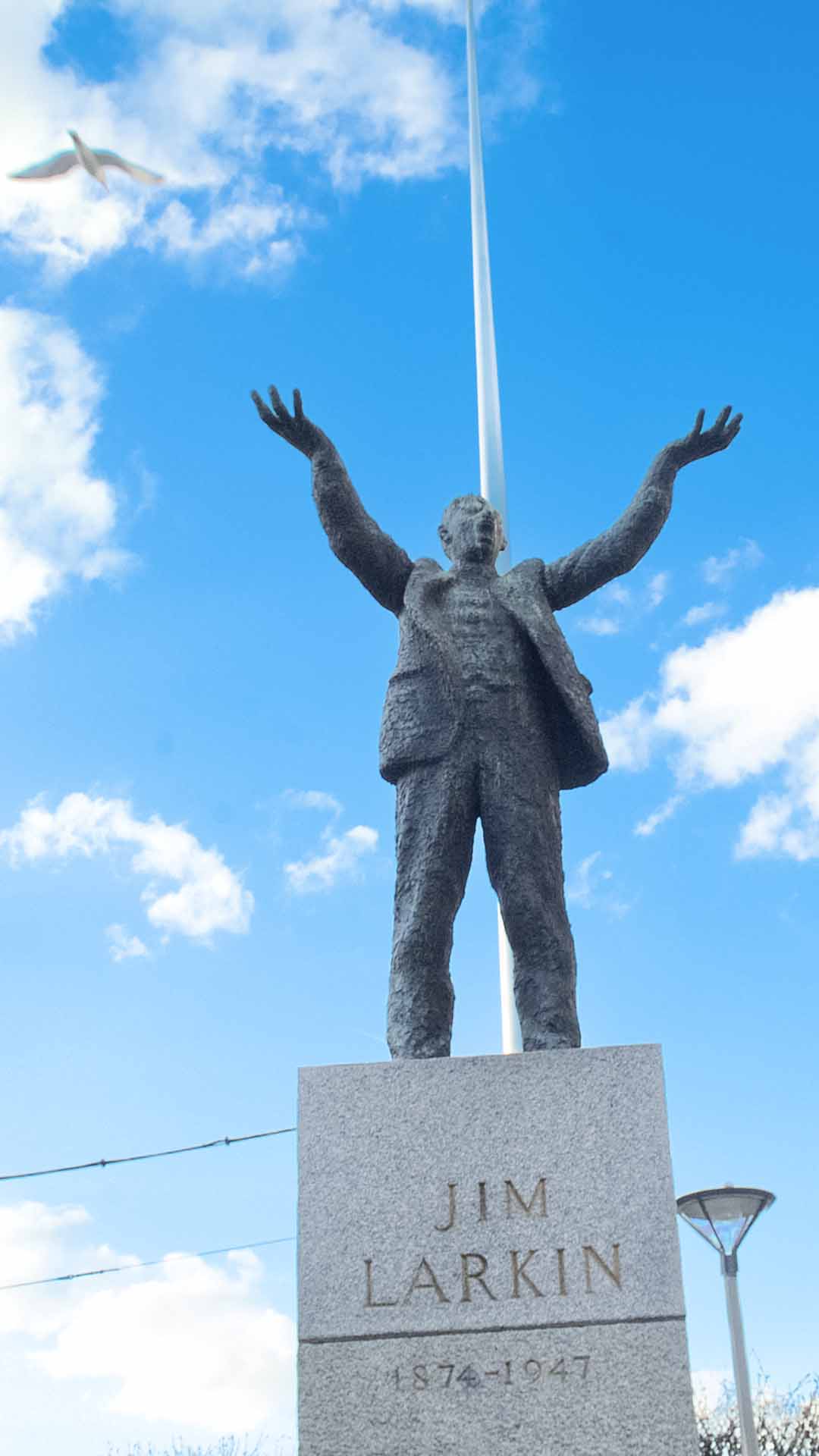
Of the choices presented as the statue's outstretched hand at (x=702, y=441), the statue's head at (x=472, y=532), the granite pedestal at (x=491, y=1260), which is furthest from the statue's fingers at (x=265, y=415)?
the granite pedestal at (x=491, y=1260)

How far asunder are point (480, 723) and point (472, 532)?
3.57 ft

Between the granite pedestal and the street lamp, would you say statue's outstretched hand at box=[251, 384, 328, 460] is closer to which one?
the granite pedestal

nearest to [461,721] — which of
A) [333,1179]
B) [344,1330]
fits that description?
[333,1179]

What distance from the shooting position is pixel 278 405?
736 cm

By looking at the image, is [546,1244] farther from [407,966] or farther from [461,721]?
[461,721]

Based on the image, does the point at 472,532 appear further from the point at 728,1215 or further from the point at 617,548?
the point at 728,1215

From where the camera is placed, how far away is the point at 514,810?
6727 millimetres

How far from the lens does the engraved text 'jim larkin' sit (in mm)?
5660

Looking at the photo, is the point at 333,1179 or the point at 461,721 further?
the point at 461,721

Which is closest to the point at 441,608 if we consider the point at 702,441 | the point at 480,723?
the point at 480,723

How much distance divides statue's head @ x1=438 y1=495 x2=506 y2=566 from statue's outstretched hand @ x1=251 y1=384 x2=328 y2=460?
0.72 metres

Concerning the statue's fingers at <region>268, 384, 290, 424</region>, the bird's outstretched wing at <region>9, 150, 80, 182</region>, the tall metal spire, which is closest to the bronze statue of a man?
the statue's fingers at <region>268, 384, 290, 424</region>

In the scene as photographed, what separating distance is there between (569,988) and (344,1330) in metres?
1.60

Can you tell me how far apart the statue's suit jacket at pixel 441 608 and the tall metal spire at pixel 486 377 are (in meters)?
3.36
